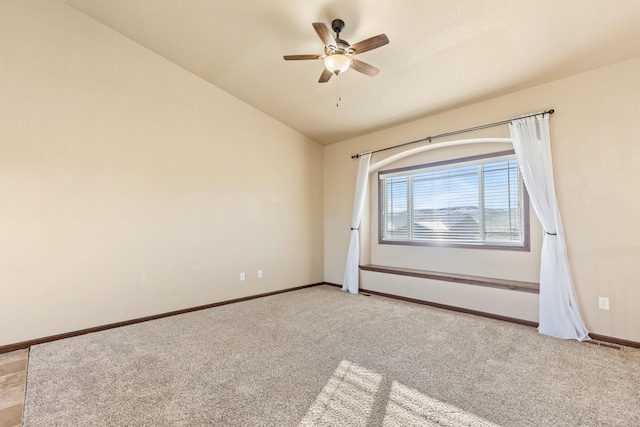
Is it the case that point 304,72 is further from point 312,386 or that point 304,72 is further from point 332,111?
point 312,386

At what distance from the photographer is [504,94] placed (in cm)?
377

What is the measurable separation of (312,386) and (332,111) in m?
3.81

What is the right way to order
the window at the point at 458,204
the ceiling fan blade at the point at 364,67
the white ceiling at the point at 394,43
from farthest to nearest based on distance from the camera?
the window at the point at 458,204
the ceiling fan blade at the point at 364,67
the white ceiling at the point at 394,43

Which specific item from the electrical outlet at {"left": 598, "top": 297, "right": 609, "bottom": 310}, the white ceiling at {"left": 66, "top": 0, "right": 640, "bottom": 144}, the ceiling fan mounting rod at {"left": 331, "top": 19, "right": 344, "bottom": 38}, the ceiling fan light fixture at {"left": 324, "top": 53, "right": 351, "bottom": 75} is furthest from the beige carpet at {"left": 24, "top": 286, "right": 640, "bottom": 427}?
the ceiling fan mounting rod at {"left": 331, "top": 19, "right": 344, "bottom": 38}

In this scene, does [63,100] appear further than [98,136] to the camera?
No

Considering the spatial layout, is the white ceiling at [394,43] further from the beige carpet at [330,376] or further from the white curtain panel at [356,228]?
the beige carpet at [330,376]

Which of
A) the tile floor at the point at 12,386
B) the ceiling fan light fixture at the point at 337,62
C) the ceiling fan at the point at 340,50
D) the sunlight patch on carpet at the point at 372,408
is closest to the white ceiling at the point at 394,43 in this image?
the ceiling fan at the point at 340,50

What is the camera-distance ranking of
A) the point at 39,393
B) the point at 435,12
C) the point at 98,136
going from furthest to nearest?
the point at 98,136, the point at 435,12, the point at 39,393

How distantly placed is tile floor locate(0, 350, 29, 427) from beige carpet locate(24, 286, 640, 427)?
0.06 m

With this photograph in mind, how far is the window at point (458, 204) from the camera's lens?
13.2 ft

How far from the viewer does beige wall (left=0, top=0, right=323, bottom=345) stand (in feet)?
10.1

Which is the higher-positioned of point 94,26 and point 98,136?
point 94,26

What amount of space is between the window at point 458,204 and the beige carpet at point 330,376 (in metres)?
1.30

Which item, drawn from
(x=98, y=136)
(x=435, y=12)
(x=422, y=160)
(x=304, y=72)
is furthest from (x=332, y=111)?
(x=98, y=136)
